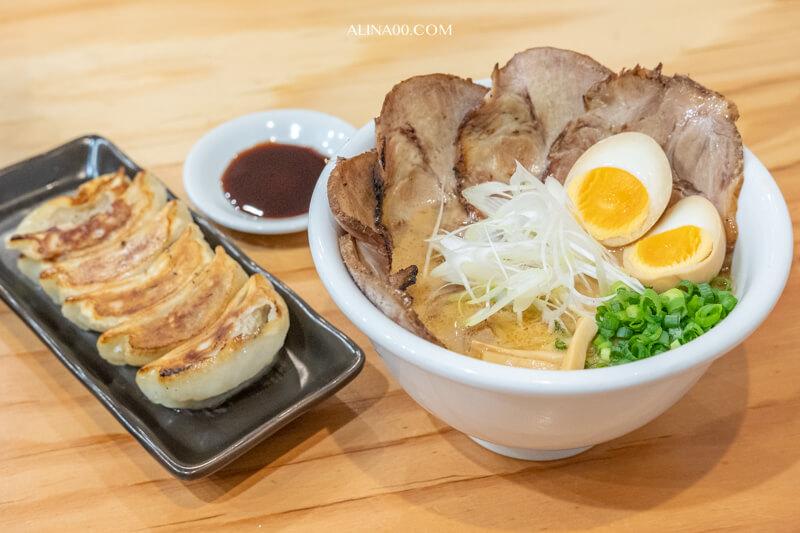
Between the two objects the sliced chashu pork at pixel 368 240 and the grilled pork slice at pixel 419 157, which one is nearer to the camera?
the sliced chashu pork at pixel 368 240

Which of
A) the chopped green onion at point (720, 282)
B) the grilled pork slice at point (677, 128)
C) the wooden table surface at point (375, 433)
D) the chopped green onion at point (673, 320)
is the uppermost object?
the grilled pork slice at point (677, 128)

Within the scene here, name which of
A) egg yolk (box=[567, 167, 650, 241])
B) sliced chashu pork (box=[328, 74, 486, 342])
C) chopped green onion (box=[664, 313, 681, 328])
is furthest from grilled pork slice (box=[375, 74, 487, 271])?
chopped green onion (box=[664, 313, 681, 328])

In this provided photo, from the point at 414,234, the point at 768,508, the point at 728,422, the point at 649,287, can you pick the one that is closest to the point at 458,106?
the point at 414,234

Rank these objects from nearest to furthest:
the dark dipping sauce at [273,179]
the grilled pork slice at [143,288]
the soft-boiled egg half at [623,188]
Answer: the soft-boiled egg half at [623,188] → the grilled pork slice at [143,288] → the dark dipping sauce at [273,179]

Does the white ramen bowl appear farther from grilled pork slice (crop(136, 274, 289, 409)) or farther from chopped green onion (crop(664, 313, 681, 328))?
grilled pork slice (crop(136, 274, 289, 409))

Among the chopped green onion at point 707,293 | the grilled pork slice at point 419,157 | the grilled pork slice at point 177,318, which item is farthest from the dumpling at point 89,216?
the chopped green onion at point 707,293

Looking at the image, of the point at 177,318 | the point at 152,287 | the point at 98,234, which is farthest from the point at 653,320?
the point at 98,234

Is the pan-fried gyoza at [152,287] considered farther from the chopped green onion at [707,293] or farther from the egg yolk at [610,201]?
the chopped green onion at [707,293]
